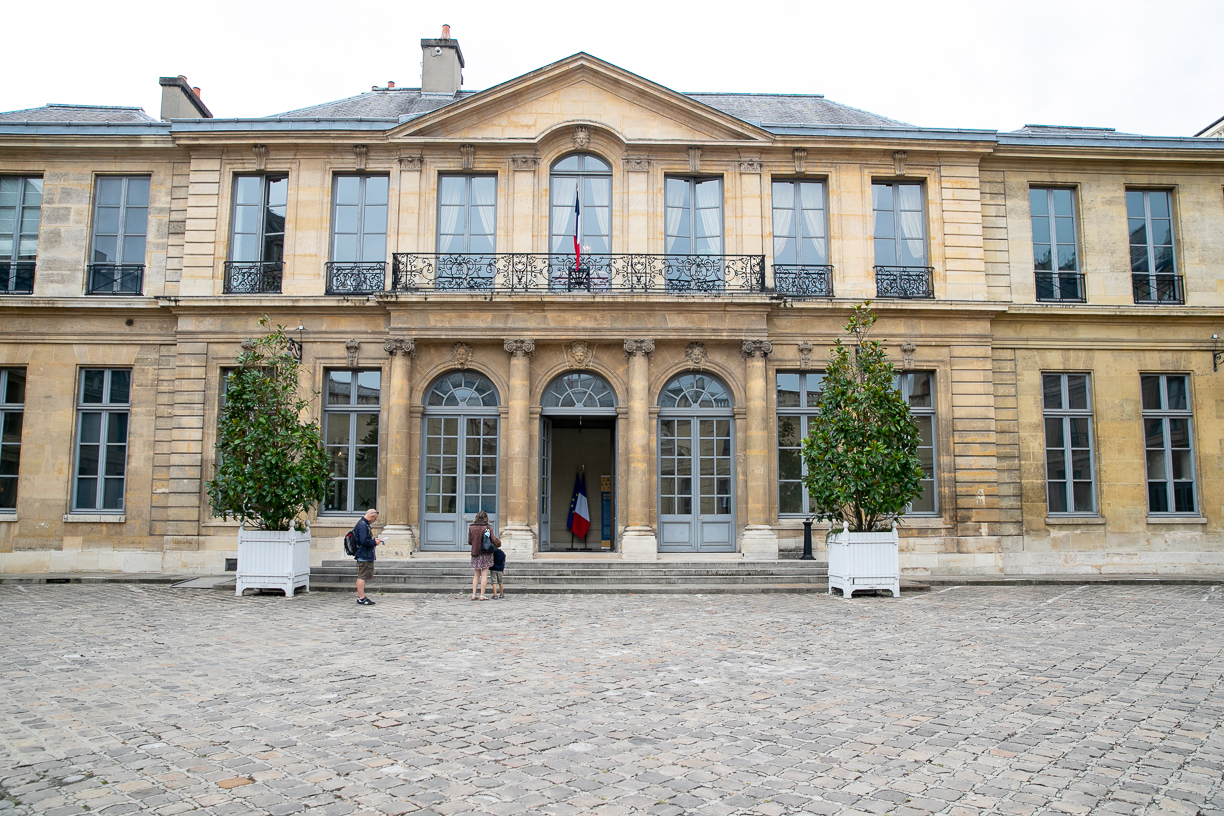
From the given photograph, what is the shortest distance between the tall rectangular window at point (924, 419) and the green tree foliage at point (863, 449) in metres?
3.46

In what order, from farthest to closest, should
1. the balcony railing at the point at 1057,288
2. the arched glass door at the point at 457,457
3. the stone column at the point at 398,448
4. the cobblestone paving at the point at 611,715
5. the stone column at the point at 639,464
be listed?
the balcony railing at the point at 1057,288, the arched glass door at the point at 457,457, the stone column at the point at 398,448, the stone column at the point at 639,464, the cobblestone paving at the point at 611,715

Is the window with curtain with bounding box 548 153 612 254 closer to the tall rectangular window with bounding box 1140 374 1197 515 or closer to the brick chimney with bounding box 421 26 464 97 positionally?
the brick chimney with bounding box 421 26 464 97

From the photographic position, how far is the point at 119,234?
16328mm

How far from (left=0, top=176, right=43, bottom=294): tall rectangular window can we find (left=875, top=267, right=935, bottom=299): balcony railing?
16584mm

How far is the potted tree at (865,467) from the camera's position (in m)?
12.1

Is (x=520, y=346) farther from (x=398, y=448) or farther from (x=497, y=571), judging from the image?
(x=497, y=571)

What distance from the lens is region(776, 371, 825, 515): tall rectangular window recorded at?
1566cm

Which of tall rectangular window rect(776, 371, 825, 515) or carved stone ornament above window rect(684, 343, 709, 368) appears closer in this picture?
carved stone ornament above window rect(684, 343, 709, 368)

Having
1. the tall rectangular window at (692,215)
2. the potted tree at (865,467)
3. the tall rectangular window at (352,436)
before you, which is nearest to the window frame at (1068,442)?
the potted tree at (865,467)

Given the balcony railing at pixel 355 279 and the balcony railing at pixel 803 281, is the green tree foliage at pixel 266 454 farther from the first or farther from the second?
the balcony railing at pixel 803 281

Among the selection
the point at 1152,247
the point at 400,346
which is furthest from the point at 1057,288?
the point at 400,346

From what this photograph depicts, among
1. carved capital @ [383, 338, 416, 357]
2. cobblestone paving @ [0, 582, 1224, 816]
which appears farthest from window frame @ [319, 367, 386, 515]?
cobblestone paving @ [0, 582, 1224, 816]

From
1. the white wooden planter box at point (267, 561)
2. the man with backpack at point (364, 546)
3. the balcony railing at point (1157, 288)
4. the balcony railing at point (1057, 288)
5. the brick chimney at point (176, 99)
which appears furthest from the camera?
the brick chimney at point (176, 99)

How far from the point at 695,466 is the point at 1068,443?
291 inches
